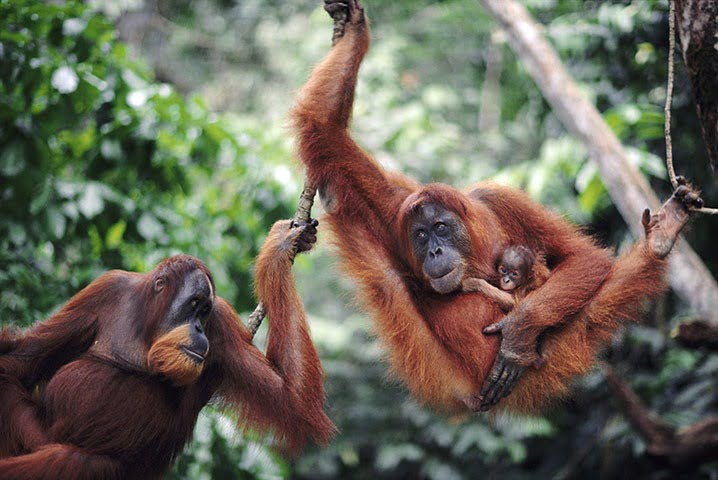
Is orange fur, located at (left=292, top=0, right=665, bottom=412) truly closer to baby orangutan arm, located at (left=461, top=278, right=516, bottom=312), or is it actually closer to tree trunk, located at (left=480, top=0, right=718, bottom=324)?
baby orangutan arm, located at (left=461, top=278, right=516, bottom=312)

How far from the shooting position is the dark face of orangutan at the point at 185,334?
2743 millimetres

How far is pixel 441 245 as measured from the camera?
342 cm

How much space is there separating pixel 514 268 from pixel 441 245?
1.30 ft

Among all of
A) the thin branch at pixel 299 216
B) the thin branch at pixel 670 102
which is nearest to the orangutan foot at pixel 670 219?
the thin branch at pixel 670 102

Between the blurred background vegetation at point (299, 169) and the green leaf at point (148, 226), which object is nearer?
the blurred background vegetation at point (299, 169)

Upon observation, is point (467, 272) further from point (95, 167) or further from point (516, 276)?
point (95, 167)

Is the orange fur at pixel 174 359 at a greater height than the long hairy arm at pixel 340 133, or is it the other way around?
the long hairy arm at pixel 340 133

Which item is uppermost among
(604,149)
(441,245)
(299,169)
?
(604,149)

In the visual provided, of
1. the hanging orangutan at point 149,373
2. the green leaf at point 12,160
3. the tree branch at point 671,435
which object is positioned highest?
the green leaf at point 12,160

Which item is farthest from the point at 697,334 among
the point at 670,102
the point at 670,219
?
the point at 670,102

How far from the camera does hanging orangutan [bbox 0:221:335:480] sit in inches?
109

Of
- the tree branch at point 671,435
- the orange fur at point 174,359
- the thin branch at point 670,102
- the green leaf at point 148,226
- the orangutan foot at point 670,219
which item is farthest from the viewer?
the tree branch at point 671,435

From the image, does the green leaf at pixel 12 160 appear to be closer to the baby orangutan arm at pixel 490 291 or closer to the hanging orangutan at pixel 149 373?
the hanging orangutan at pixel 149 373

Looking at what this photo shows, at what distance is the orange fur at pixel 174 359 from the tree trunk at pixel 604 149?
304 cm
